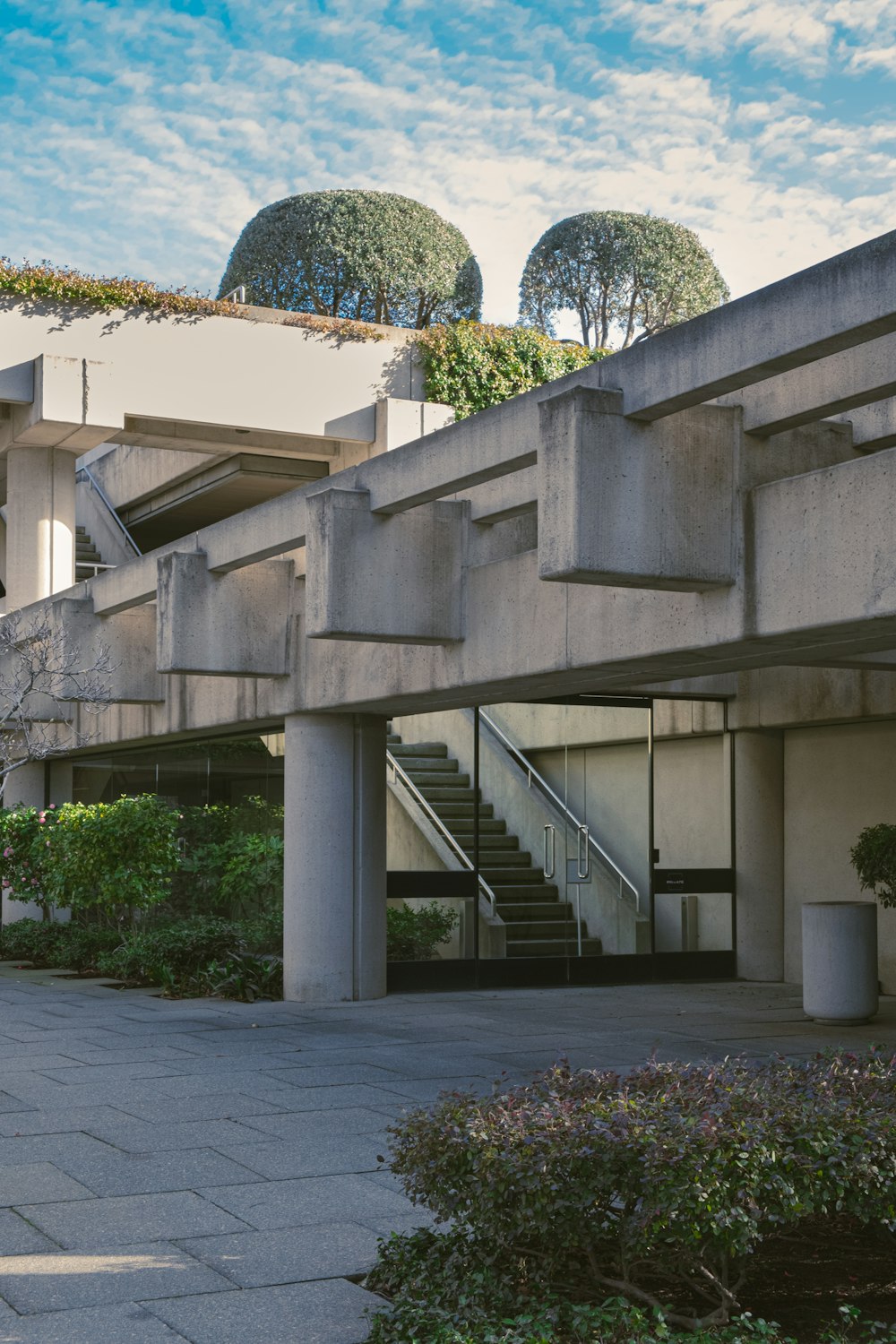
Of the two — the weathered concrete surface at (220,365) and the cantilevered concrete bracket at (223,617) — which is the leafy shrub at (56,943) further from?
the weathered concrete surface at (220,365)

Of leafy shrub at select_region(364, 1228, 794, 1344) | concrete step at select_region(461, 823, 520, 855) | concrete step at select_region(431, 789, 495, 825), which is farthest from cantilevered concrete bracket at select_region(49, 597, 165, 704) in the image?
leafy shrub at select_region(364, 1228, 794, 1344)

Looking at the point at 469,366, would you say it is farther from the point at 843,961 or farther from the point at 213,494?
the point at 843,961

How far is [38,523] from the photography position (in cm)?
2088

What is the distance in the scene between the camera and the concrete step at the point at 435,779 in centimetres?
1532

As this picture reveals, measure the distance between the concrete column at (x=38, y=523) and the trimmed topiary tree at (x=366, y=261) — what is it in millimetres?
10046

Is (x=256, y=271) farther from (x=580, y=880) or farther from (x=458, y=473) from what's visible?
(x=458, y=473)

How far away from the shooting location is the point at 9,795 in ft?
69.2

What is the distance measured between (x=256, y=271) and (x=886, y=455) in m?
25.7

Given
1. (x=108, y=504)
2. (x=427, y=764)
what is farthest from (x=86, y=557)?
(x=427, y=764)

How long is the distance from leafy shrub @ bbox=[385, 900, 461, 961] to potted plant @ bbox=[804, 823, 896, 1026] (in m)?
3.89

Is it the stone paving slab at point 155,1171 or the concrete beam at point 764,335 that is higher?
the concrete beam at point 764,335

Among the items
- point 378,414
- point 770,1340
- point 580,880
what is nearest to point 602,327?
point 378,414

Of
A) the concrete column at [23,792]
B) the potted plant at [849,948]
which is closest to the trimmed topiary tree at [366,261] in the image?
the concrete column at [23,792]

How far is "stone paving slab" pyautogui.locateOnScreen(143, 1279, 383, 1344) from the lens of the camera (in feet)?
15.8
